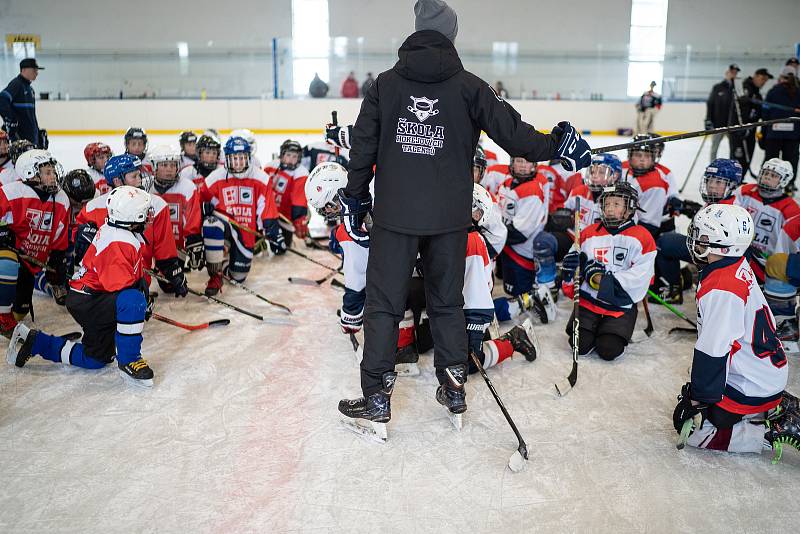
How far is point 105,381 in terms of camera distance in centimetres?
328

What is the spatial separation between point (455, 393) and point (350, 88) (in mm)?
14221

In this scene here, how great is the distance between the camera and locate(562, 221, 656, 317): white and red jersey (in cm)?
362

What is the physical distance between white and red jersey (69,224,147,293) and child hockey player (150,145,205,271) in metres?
1.20

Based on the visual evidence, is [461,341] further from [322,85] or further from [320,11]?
[320,11]

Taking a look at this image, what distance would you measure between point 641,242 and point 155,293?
2961 millimetres

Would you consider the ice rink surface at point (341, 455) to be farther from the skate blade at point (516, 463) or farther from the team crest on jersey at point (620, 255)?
the team crest on jersey at point (620, 255)

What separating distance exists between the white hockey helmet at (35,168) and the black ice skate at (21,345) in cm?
104

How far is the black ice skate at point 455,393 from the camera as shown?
9.32 feet

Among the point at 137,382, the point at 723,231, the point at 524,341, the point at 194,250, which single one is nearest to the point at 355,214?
the point at 524,341

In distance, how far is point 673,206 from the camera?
4816 millimetres

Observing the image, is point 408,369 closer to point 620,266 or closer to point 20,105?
point 620,266

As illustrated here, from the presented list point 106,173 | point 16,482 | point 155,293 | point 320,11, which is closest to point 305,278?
point 155,293

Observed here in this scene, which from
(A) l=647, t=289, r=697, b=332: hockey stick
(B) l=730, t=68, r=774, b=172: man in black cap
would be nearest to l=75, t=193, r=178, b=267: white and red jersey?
(A) l=647, t=289, r=697, b=332: hockey stick

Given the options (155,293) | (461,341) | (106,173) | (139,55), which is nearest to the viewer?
(461,341)
